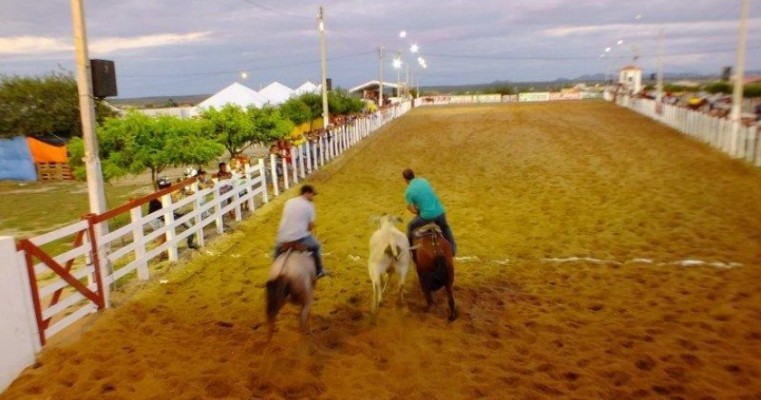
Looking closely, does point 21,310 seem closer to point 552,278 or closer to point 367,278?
point 367,278

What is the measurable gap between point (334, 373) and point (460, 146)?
66.2 ft

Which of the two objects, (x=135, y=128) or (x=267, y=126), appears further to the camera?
(x=267, y=126)

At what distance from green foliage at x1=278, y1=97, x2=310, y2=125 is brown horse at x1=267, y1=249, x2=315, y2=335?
29124 mm

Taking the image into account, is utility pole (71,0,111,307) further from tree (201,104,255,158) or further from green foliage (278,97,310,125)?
green foliage (278,97,310,125)

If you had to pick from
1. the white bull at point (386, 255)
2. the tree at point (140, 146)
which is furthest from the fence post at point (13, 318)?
the tree at point (140, 146)

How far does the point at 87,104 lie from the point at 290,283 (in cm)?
465

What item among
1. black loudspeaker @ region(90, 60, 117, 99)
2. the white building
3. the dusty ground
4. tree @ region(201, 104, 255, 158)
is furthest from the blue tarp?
the white building

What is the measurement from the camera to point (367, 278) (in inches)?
332

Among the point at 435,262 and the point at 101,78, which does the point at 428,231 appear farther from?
the point at 101,78

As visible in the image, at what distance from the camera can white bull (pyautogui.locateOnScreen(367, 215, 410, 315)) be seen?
22.6 feet

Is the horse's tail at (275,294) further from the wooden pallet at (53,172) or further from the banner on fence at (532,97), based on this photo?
the banner on fence at (532,97)

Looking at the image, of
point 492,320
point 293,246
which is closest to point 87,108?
point 293,246

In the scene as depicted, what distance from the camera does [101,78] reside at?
8125 mm

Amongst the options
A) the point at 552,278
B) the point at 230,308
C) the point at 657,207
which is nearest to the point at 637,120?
the point at 657,207
